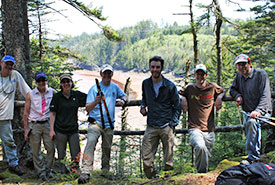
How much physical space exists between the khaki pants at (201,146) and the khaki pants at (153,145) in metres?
0.37

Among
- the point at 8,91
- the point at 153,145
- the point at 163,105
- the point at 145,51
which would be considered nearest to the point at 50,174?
the point at 8,91

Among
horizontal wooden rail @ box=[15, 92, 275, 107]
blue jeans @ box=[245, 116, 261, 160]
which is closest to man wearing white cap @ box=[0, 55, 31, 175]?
horizontal wooden rail @ box=[15, 92, 275, 107]

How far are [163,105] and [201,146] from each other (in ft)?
2.79

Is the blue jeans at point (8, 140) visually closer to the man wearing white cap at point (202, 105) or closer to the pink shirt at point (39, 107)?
the pink shirt at point (39, 107)

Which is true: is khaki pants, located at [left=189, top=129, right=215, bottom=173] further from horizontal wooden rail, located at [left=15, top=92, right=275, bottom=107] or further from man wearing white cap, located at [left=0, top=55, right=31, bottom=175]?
man wearing white cap, located at [left=0, top=55, right=31, bottom=175]

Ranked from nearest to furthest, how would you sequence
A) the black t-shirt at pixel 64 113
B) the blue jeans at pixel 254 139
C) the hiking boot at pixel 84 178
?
1. the blue jeans at pixel 254 139
2. the hiking boot at pixel 84 178
3. the black t-shirt at pixel 64 113

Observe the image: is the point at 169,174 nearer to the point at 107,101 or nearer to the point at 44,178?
the point at 107,101

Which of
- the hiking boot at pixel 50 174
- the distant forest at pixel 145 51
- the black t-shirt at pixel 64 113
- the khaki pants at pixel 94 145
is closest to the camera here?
the khaki pants at pixel 94 145

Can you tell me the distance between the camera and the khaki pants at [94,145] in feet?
12.8

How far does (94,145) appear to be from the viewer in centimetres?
402

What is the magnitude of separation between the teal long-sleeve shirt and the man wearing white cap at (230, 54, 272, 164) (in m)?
0.97

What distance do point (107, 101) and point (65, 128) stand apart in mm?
872

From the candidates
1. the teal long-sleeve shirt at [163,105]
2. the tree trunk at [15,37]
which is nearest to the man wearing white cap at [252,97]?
the teal long-sleeve shirt at [163,105]

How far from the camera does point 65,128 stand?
429 centimetres
